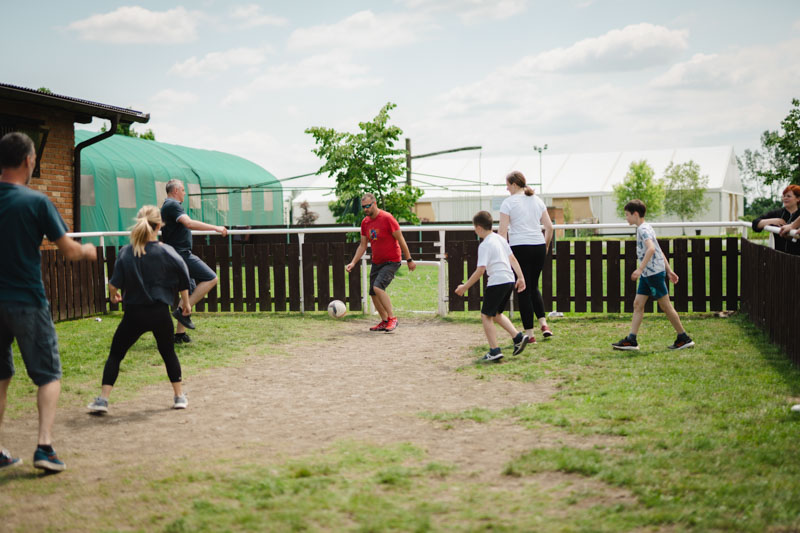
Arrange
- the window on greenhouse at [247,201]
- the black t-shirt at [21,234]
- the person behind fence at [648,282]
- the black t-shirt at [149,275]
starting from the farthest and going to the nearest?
the window on greenhouse at [247,201], the person behind fence at [648,282], the black t-shirt at [149,275], the black t-shirt at [21,234]

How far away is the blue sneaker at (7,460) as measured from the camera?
179 inches

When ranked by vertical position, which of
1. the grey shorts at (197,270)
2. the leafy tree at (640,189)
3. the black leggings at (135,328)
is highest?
the leafy tree at (640,189)

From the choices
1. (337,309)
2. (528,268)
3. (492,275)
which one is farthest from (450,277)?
(492,275)

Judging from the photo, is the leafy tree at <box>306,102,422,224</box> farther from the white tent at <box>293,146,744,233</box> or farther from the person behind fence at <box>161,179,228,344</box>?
the white tent at <box>293,146,744,233</box>

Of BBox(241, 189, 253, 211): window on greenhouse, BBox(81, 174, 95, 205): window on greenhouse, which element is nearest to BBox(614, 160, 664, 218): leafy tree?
BBox(241, 189, 253, 211): window on greenhouse

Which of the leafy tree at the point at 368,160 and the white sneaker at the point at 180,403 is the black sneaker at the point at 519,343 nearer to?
the white sneaker at the point at 180,403

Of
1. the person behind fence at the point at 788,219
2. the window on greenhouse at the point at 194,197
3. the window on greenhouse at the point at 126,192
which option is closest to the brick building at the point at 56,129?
the window on greenhouse at the point at 126,192

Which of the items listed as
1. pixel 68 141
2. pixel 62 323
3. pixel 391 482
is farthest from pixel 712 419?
pixel 68 141

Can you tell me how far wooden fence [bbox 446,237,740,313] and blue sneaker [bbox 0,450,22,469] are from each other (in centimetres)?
779

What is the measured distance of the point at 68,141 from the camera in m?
13.8

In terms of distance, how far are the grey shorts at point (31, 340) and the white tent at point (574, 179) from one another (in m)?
45.5

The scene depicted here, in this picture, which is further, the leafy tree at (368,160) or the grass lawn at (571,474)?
the leafy tree at (368,160)

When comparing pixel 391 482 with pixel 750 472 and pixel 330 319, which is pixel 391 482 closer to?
pixel 750 472

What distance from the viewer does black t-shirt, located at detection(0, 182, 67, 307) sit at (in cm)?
428
